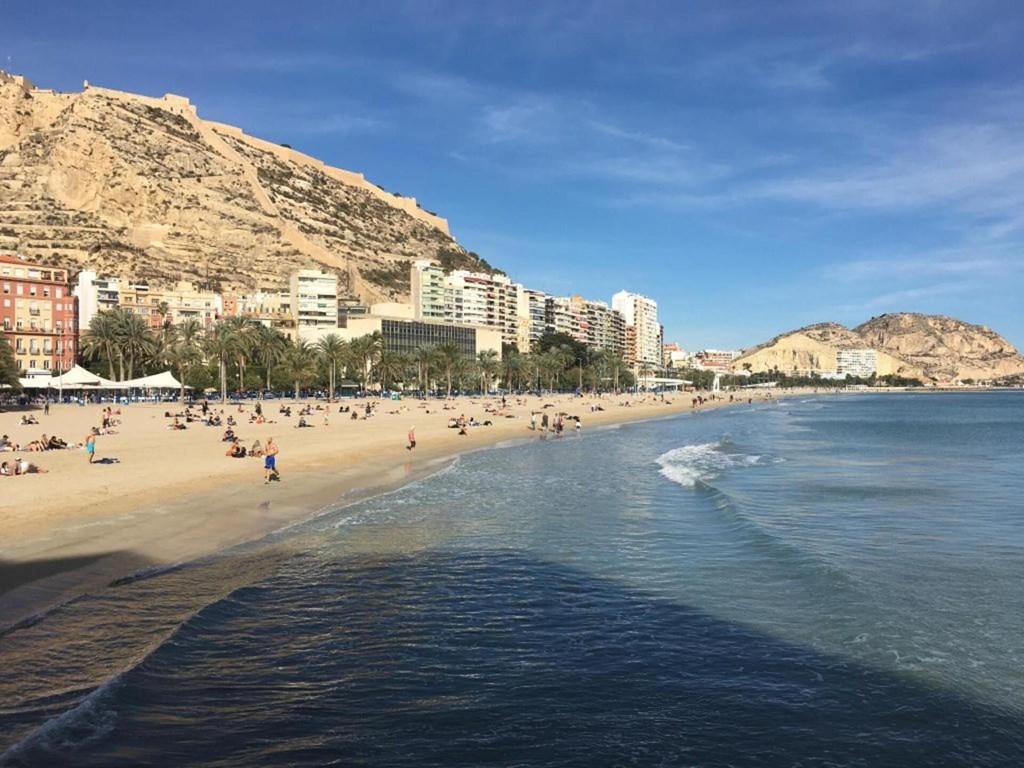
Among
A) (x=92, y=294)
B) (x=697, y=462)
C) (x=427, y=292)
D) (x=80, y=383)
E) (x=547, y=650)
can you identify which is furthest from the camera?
(x=427, y=292)

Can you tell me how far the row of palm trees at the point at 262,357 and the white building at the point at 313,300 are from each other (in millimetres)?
15895

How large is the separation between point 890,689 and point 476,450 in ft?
108

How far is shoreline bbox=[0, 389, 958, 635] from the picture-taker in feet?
40.6

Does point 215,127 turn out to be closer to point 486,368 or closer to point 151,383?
point 486,368

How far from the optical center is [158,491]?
20.2m

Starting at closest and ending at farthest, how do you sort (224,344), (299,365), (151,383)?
(151,383) → (224,344) → (299,365)

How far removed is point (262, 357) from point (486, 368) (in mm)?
Answer: 42465

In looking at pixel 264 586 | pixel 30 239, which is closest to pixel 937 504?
pixel 264 586

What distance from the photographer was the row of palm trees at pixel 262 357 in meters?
76.1

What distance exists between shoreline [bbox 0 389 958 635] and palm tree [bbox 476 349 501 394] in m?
75.8

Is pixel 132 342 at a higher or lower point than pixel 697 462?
higher

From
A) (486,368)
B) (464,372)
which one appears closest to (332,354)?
(464,372)

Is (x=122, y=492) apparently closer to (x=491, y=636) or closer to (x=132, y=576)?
(x=132, y=576)

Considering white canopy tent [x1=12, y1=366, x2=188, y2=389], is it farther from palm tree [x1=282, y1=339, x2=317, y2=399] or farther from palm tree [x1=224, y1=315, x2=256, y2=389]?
palm tree [x1=282, y1=339, x2=317, y2=399]
